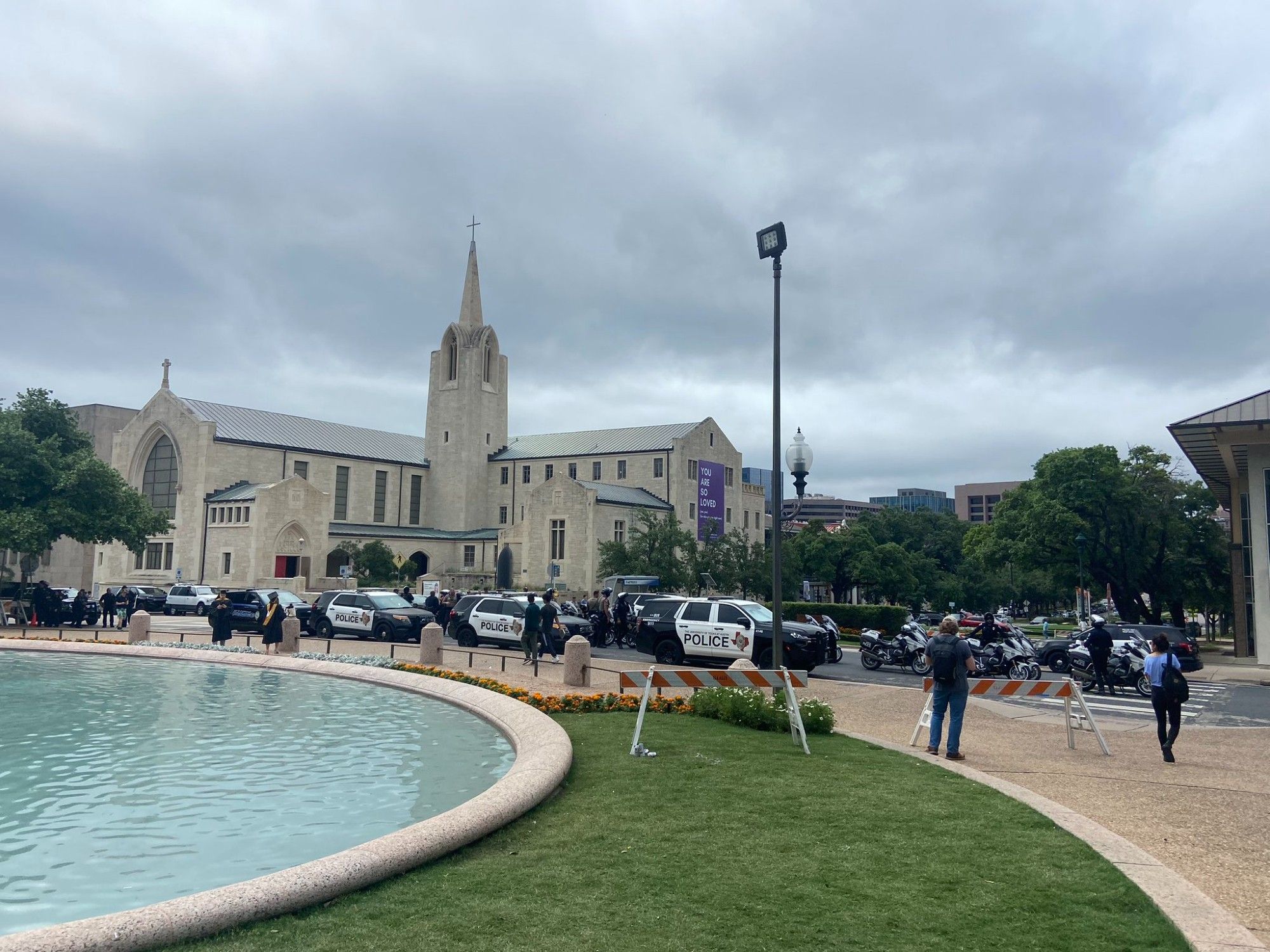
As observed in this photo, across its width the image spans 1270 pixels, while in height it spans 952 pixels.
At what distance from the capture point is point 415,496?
80.4 metres

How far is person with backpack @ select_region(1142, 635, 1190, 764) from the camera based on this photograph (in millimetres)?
11664

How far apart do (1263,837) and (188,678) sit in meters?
18.2

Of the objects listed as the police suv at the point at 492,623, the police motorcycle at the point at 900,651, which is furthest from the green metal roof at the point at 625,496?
the police motorcycle at the point at 900,651

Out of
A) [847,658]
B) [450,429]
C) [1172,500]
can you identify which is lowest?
[847,658]

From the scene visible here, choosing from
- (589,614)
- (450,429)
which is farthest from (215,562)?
(589,614)

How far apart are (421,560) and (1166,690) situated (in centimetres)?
6639

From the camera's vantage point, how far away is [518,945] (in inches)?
190

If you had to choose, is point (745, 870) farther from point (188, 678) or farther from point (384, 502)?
point (384, 502)

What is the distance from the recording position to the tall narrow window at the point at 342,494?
74.8 meters

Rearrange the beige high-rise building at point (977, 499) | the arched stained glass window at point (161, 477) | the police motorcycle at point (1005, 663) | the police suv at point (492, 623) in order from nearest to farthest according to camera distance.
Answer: the police motorcycle at point (1005, 663) < the police suv at point (492, 623) < the arched stained glass window at point (161, 477) < the beige high-rise building at point (977, 499)

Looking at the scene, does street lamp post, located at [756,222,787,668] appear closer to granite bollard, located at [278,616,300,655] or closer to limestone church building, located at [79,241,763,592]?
granite bollard, located at [278,616,300,655]

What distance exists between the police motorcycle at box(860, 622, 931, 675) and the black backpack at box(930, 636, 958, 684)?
14.1 metres

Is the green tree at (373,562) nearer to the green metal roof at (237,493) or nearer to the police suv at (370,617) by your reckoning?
the green metal roof at (237,493)

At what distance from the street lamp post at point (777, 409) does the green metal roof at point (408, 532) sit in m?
57.6
